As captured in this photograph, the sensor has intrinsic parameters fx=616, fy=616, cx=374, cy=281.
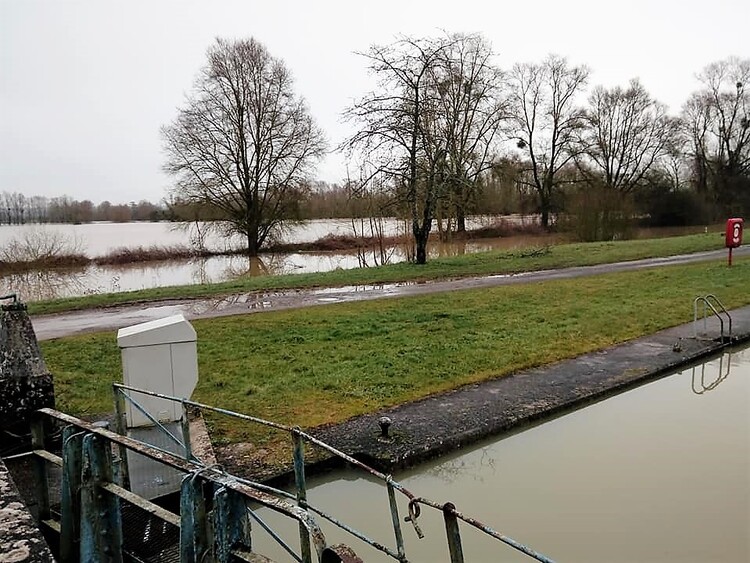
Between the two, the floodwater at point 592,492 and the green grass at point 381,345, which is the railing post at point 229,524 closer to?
the floodwater at point 592,492

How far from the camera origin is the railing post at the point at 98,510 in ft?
9.66

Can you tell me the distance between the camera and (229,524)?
6.46 feet

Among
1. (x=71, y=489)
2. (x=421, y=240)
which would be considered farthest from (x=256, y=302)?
(x=71, y=489)

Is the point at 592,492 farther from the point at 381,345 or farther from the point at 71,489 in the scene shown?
the point at 381,345

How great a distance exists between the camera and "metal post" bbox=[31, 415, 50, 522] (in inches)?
152

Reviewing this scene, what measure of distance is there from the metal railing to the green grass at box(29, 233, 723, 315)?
13.3 meters

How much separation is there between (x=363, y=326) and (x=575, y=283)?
7648mm

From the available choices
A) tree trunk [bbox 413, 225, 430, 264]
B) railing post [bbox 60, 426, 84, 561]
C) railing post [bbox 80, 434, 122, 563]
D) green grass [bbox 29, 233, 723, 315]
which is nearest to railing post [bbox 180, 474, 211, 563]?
railing post [bbox 80, 434, 122, 563]

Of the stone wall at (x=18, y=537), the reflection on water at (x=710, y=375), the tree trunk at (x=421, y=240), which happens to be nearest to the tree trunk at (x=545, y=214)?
the tree trunk at (x=421, y=240)

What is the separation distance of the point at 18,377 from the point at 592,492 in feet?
15.5

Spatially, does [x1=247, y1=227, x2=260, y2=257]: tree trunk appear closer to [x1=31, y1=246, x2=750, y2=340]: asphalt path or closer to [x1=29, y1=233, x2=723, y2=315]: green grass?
[x1=29, y1=233, x2=723, y2=315]: green grass

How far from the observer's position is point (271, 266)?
29.3 metres

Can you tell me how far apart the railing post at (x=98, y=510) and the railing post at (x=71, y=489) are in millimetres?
126

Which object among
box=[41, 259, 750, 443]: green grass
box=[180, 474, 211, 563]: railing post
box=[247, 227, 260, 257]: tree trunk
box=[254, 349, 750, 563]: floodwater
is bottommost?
box=[254, 349, 750, 563]: floodwater
